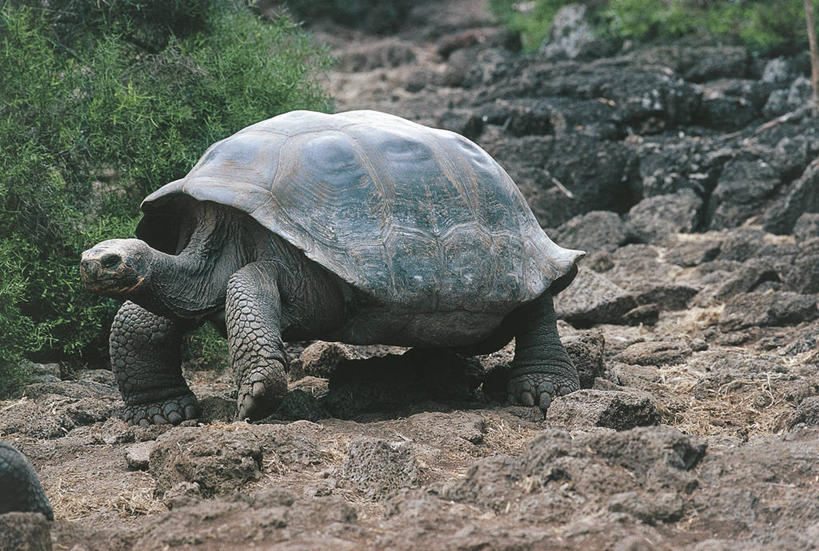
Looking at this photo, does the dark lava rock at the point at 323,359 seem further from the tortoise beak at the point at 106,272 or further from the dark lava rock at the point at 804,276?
the dark lava rock at the point at 804,276

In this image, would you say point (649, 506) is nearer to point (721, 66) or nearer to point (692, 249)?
point (692, 249)

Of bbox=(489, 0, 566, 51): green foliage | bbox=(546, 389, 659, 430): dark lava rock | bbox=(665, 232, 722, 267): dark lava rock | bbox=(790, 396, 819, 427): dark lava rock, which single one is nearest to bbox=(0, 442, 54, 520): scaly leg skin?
Result: bbox=(546, 389, 659, 430): dark lava rock

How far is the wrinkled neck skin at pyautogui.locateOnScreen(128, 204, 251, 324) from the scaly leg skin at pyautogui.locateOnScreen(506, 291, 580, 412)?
1225 mm

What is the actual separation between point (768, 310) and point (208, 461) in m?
3.75

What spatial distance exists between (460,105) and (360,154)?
25.7 feet

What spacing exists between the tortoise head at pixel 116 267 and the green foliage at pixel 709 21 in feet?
30.9

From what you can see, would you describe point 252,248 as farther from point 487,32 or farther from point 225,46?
point 487,32

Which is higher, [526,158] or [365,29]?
[365,29]

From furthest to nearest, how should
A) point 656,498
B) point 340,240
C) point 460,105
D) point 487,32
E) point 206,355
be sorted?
1. point 487,32
2. point 460,105
3. point 206,355
4. point 340,240
5. point 656,498

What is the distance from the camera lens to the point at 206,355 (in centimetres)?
523

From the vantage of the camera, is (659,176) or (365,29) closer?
(659,176)

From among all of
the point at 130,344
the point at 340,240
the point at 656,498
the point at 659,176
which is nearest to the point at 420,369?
the point at 340,240

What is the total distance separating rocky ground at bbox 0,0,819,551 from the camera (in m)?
2.29

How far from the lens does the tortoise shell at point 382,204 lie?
12.0ft
